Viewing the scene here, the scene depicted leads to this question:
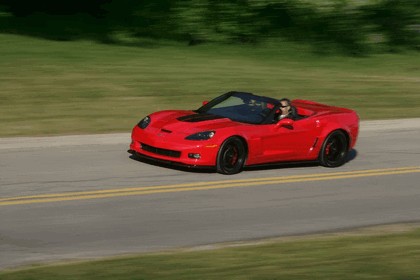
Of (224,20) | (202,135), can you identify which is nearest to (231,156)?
(202,135)

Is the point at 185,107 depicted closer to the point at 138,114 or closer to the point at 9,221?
the point at 138,114

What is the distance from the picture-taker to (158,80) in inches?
909

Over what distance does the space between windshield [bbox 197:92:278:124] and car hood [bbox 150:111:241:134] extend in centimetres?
33

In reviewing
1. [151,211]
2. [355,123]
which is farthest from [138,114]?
[151,211]

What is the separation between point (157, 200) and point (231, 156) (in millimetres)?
2274

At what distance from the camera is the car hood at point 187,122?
14.5 meters

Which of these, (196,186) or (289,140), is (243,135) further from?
(196,186)

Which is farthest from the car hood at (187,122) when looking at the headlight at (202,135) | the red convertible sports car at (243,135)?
the headlight at (202,135)

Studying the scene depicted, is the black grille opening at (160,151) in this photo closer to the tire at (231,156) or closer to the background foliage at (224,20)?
the tire at (231,156)

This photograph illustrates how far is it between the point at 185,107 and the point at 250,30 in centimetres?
993

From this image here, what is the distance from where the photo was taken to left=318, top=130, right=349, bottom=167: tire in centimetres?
1570

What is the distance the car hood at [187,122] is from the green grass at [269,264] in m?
4.51

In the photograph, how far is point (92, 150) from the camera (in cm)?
1591

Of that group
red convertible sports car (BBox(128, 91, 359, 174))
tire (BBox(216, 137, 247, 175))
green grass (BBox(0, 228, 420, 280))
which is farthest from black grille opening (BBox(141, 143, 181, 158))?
green grass (BBox(0, 228, 420, 280))
